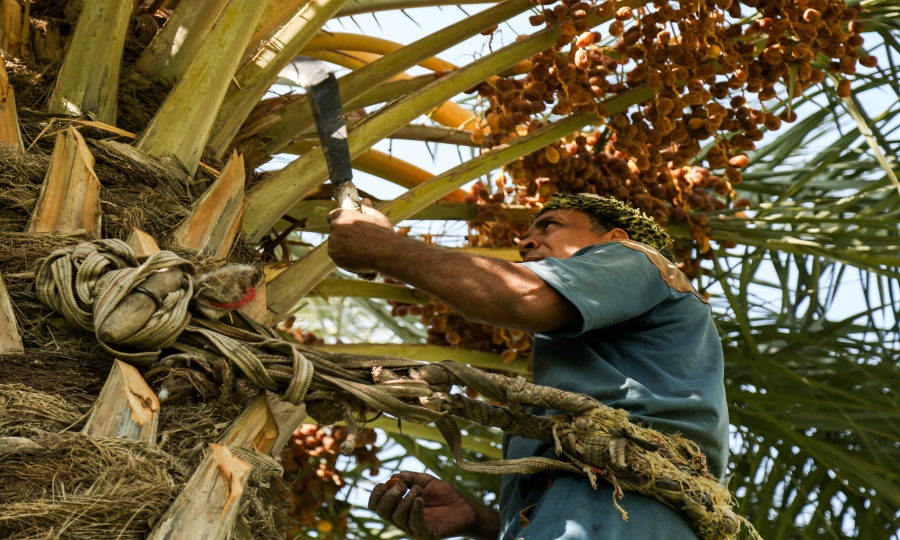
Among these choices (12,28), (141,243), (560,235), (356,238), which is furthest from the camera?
(560,235)

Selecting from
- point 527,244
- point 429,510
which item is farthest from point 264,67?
point 429,510

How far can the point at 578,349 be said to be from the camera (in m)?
2.22

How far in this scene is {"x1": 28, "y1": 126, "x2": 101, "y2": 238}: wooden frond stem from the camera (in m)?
1.99

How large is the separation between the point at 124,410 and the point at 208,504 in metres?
0.21

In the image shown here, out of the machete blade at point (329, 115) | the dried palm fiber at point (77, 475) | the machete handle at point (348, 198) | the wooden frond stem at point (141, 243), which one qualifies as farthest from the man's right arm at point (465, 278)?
the dried palm fiber at point (77, 475)

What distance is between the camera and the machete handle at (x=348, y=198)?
92.1 inches

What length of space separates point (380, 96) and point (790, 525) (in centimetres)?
158

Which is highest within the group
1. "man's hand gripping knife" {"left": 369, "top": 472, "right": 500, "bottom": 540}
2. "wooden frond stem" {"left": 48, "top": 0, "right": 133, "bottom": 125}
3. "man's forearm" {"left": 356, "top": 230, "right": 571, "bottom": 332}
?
"wooden frond stem" {"left": 48, "top": 0, "right": 133, "bottom": 125}

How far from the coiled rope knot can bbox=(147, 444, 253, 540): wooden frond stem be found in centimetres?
22

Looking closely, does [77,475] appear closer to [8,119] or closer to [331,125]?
[8,119]

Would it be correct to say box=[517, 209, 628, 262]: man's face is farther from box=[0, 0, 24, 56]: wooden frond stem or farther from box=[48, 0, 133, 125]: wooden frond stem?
box=[0, 0, 24, 56]: wooden frond stem

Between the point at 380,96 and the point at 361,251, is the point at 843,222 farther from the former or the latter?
the point at 361,251

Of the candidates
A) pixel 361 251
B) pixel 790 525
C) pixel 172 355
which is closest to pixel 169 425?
pixel 172 355

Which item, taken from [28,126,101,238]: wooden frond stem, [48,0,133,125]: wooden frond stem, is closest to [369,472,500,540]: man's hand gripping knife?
[28,126,101,238]: wooden frond stem
